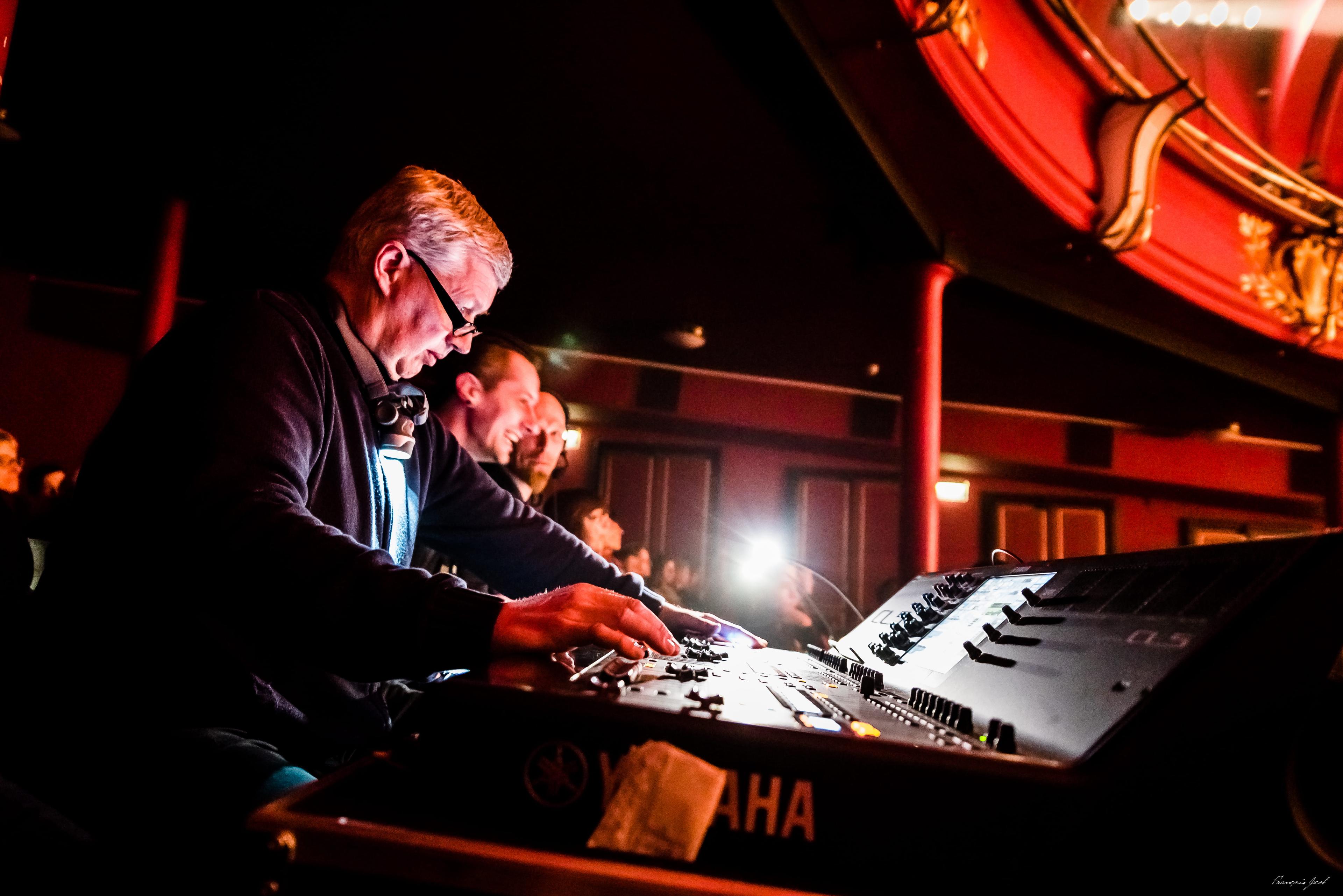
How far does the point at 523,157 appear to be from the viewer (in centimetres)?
391

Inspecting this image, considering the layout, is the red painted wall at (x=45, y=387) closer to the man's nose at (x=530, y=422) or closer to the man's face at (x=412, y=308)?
the man's nose at (x=530, y=422)

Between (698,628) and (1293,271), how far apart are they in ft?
19.3

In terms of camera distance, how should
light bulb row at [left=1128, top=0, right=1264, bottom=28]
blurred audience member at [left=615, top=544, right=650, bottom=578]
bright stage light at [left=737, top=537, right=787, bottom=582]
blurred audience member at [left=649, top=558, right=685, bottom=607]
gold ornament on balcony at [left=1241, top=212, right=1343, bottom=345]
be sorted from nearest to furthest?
gold ornament on balcony at [left=1241, top=212, right=1343, bottom=345]
blurred audience member at [left=615, top=544, right=650, bottom=578]
blurred audience member at [left=649, top=558, right=685, bottom=607]
light bulb row at [left=1128, top=0, right=1264, bottom=28]
bright stage light at [left=737, top=537, right=787, bottom=582]

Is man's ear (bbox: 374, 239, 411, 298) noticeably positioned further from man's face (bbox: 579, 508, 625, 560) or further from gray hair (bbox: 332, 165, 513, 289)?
man's face (bbox: 579, 508, 625, 560)

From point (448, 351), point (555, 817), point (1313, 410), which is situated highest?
point (1313, 410)

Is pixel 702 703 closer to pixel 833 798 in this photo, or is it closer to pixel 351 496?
pixel 833 798

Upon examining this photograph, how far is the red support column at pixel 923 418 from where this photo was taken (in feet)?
13.5

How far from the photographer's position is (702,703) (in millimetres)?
696

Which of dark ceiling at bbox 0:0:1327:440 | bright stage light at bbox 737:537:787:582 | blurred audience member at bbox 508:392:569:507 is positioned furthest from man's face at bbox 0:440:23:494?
bright stage light at bbox 737:537:787:582

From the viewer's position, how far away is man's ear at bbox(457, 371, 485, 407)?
275cm

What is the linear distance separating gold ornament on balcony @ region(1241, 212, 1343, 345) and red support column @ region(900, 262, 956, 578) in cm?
274

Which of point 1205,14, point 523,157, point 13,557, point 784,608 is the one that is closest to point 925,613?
point 13,557

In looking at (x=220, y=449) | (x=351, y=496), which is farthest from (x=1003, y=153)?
(x=220, y=449)

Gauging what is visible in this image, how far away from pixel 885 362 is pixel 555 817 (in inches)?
265
